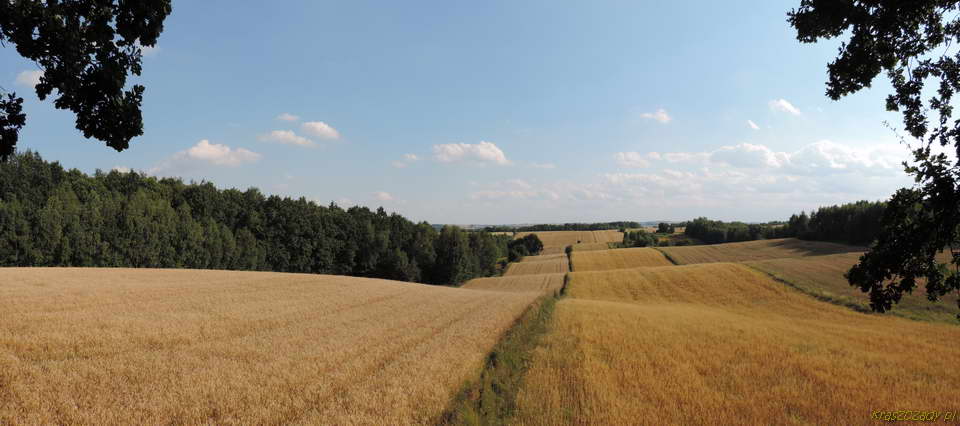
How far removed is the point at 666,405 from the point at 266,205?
76482 mm

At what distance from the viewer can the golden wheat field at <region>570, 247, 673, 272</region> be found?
78.8m

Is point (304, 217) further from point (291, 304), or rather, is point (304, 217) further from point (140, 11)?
point (140, 11)

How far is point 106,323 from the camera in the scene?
1354 centimetres

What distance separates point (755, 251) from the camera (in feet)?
272

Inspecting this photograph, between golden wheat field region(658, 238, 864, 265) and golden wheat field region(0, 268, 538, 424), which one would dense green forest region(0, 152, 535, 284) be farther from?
golden wheat field region(658, 238, 864, 265)

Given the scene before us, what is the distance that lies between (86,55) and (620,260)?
85.2 m

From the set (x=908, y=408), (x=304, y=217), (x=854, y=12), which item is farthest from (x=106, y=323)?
(x=304, y=217)

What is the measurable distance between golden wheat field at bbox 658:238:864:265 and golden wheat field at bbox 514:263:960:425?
58.5m

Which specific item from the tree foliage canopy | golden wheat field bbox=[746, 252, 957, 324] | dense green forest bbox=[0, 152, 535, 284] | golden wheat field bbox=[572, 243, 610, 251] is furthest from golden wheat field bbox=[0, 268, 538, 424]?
golden wheat field bbox=[572, 243, 610, 251]

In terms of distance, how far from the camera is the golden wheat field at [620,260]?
78.8m

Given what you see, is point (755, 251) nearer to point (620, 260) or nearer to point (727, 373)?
point (620, 260)

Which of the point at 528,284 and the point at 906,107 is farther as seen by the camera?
the point at 528,284

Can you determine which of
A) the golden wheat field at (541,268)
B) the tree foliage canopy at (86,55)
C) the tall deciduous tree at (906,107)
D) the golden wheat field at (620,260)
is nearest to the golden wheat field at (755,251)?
the golden wheat field at (620,260)

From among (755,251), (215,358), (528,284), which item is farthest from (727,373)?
(755,251)
